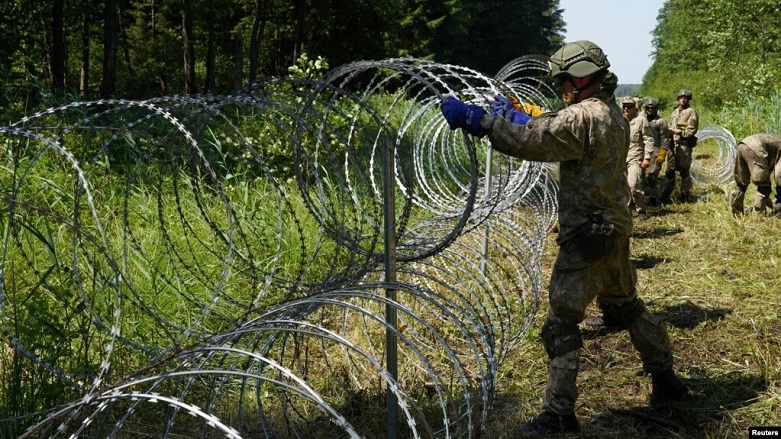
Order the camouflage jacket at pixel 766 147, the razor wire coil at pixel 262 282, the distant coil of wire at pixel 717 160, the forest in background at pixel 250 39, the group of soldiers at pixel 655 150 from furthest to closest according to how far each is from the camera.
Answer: the forest in background at pixel 250 39 → the distant coil of wire at pixel 717 160 → the group of soldiers at pixel 655 150 → the camouflage jacket at pixel 766 147 → the razor wire coil at pixel 262 282

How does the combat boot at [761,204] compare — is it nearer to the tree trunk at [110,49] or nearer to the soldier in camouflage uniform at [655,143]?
the soldier in camouflage uniform at [655,143]

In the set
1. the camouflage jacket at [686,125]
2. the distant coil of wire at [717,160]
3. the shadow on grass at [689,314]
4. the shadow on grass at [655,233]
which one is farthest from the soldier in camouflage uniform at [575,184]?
the camouflage jacket at [686,125]

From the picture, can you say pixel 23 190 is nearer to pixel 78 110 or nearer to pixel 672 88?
pixel 78 110

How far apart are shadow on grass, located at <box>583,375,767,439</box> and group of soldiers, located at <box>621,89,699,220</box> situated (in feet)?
18.3

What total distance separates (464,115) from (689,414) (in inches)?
81.5

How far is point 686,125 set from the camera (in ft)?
38.5

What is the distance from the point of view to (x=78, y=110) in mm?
8852

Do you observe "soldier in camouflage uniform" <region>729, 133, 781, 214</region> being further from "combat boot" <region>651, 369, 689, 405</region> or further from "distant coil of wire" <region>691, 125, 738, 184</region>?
"combat boot" <region>651, 369, 689, 405</region>

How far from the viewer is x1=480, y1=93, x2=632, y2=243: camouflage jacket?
360 centimetres

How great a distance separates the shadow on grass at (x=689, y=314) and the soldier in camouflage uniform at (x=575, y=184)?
1.92 meters

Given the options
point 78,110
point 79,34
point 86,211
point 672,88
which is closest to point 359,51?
point 79,34

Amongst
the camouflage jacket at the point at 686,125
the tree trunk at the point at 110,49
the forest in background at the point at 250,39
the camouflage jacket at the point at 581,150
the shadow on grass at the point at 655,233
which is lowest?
the shadow on grass at the point at 655,233

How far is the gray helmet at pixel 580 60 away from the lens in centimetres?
390

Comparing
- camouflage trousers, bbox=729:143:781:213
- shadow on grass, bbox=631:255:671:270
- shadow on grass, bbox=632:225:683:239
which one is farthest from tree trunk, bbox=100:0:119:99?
camouflage trousers, bbox=729:143:781:213
